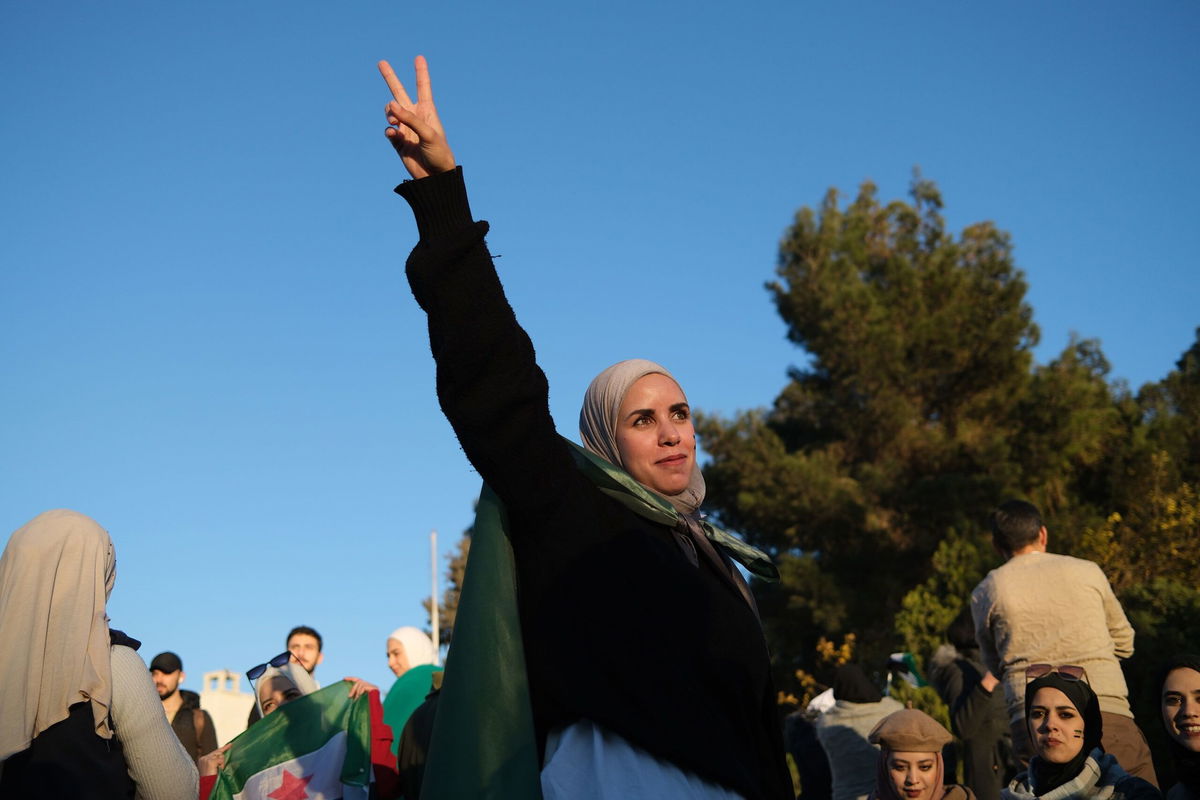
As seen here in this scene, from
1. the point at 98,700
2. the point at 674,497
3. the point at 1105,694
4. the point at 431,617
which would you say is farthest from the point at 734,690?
the point at 431,617

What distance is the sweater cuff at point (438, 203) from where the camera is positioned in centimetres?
252

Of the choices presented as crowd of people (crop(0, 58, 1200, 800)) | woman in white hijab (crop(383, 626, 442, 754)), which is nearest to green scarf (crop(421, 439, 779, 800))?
crowd of people (crop(0, 58, 1200, 800))

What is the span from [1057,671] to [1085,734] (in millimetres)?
297

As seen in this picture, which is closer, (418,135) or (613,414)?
(418,135)

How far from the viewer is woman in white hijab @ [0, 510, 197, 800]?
380 centimetres

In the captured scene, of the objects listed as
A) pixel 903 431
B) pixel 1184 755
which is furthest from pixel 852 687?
pixel 903 431

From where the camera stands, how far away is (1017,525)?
21.1 feet

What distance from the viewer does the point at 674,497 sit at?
3104 millimetres

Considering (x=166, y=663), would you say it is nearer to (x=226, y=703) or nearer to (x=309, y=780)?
(x=309, y=780)

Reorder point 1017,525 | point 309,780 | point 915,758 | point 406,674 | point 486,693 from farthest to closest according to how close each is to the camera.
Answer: point 406,674 < point 1017,525 < point 309,780 < point 915,758 < point 486,693

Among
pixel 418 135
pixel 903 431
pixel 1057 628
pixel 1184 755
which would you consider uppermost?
pixel 903 431

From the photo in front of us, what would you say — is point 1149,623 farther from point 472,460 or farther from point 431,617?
point 431,617

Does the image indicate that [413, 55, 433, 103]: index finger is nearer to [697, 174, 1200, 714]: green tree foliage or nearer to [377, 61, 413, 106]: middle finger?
[377, 61, 413, 106]: middle finger

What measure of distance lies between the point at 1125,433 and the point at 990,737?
21165 mm
